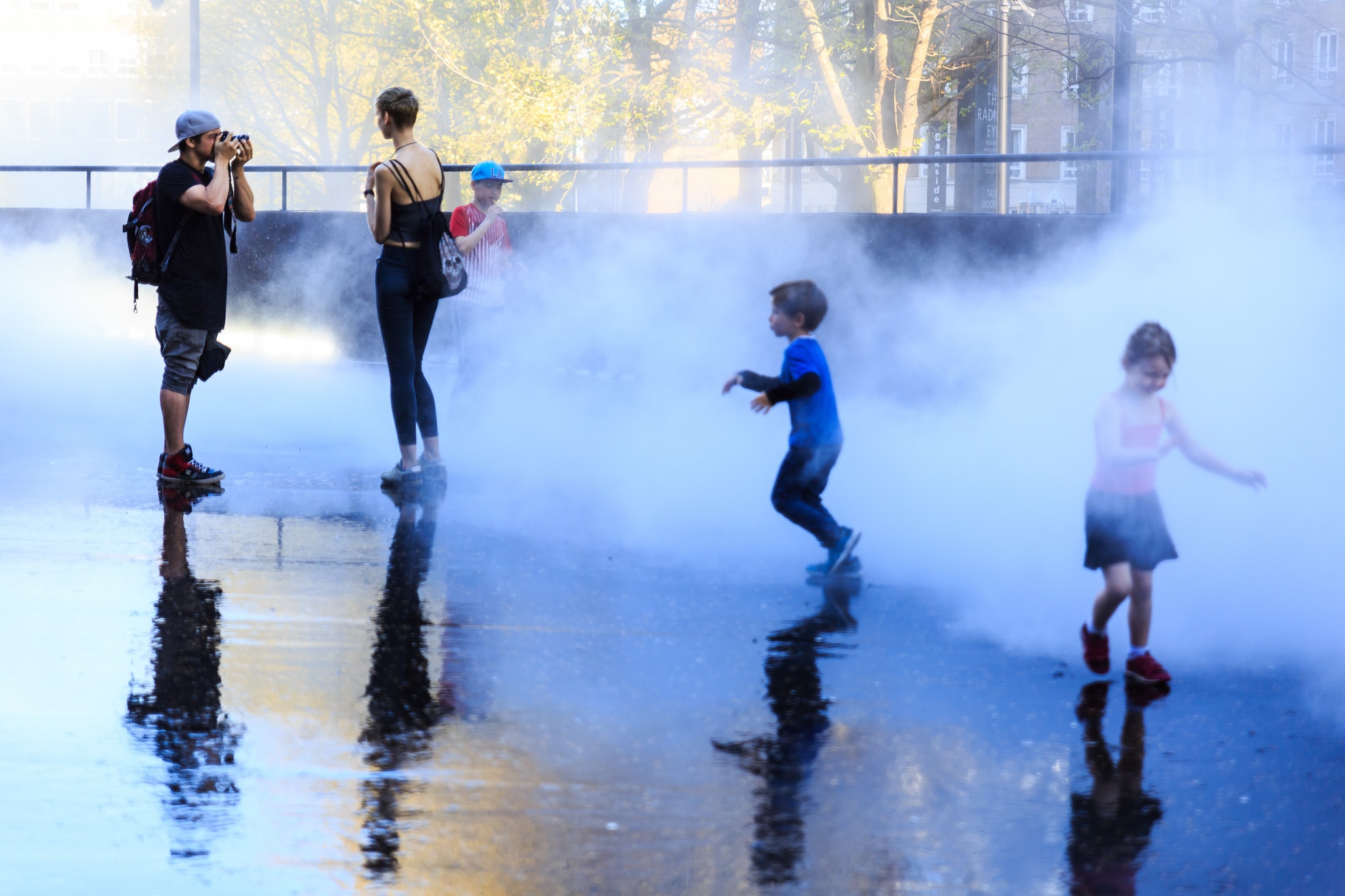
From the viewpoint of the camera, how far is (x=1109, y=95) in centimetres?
2167

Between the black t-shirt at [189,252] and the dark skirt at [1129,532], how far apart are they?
4.19 meters

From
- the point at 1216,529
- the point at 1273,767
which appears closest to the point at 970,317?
the point at 1216,529

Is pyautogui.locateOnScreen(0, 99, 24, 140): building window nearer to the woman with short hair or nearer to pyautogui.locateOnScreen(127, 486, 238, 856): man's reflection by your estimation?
the woman with short hair

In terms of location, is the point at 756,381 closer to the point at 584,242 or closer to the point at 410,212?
the point at 410,212

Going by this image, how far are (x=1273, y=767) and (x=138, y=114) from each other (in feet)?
176

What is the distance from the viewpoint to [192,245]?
6.75 metres

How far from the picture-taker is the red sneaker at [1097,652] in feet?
13.8

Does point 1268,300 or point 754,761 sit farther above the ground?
point 1268,300

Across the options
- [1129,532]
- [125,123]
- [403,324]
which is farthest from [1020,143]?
[1129,532]

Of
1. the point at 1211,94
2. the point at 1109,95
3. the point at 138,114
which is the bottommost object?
the point at 1211,94

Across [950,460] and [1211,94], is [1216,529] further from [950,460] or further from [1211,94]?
[1211,94]

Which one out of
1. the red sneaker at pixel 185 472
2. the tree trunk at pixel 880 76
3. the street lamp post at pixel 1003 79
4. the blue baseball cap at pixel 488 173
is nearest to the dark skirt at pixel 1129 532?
the red sneaker at pixel 185 472

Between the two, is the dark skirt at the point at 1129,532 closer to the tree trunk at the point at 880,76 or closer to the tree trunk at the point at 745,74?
the tree trunk at the point at 880,76

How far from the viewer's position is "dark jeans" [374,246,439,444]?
22.4 ft
